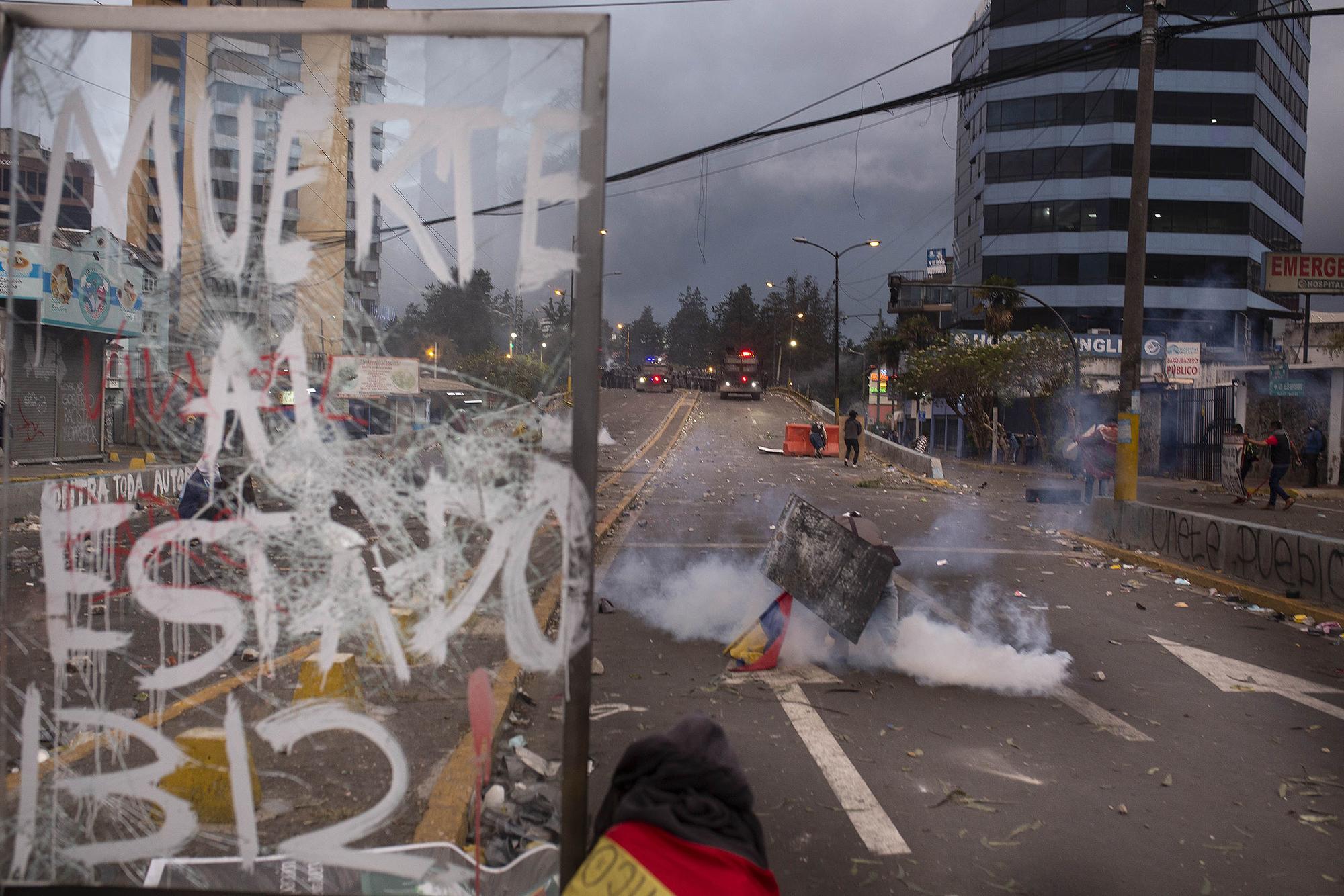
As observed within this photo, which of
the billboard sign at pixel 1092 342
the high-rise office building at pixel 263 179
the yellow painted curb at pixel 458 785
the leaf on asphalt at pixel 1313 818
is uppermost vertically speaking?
the billboard sign at pixel 1092 342

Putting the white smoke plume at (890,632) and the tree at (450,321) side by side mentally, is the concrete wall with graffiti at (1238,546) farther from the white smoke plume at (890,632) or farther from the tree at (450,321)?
the tree at (450,321)

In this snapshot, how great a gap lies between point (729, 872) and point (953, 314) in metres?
73.7

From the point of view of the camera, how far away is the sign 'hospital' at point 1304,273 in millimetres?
31359

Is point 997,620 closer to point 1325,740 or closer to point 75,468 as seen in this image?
point 1325,740

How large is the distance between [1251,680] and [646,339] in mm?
161702

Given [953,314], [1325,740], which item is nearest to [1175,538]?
[1325,740]

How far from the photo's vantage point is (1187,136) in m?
57.3

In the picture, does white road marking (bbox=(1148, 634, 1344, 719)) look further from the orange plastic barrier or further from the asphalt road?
the orange plastic barrier

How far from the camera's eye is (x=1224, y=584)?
1056 centimetres

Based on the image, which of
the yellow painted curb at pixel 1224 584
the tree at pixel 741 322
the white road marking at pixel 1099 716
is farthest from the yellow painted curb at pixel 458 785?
the tree at pixel 741 322

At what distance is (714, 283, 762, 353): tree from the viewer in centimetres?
11575

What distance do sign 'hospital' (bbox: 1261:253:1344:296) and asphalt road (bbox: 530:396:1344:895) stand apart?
85.7 feet

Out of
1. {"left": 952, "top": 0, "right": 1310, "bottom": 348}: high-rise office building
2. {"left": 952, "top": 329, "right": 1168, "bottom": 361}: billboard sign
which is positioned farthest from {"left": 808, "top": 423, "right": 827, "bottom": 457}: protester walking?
{"left": 952, "top": 0, "right": 1310, "bottom": 348}: high-rise office building

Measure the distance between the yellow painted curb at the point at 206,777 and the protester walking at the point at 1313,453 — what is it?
26865 mm
